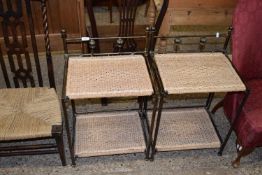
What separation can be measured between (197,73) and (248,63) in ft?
1.31

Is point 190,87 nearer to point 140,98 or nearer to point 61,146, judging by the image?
point 140,98

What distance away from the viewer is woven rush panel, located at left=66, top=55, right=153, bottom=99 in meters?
1.34

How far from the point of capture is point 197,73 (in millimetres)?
1477

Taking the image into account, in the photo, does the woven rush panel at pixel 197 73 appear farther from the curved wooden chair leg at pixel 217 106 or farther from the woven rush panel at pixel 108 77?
the curved wooden chair leg at pixel 217 106

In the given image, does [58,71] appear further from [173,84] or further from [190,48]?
[173,84]

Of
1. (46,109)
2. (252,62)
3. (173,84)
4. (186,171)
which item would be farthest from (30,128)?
(252,62)

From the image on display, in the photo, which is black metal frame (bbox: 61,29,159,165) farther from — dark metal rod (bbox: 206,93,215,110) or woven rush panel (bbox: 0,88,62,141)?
dark metal rod (bbox: 206,93,215,110)

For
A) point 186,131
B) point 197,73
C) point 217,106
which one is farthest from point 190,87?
point 217,106

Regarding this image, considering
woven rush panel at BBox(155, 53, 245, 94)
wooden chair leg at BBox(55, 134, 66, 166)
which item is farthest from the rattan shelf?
wooden chair leg at BBox(55, 134, 66, 166)

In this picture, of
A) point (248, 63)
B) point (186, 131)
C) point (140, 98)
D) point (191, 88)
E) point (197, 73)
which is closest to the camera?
point (191, 88)

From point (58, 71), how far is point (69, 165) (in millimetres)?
955

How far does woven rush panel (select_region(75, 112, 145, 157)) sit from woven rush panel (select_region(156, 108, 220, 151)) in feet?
0.49

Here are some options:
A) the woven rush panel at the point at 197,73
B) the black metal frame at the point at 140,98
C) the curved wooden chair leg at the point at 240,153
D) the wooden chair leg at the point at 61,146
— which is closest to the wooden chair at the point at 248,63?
the curved wooden chair leg at the point at 240,153

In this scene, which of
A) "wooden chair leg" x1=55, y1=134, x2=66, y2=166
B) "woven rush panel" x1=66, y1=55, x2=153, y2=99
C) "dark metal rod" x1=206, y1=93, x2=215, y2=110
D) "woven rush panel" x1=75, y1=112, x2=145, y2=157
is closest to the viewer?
"woven rush panel" x1=66, y1=55, x2=153, y2=99
